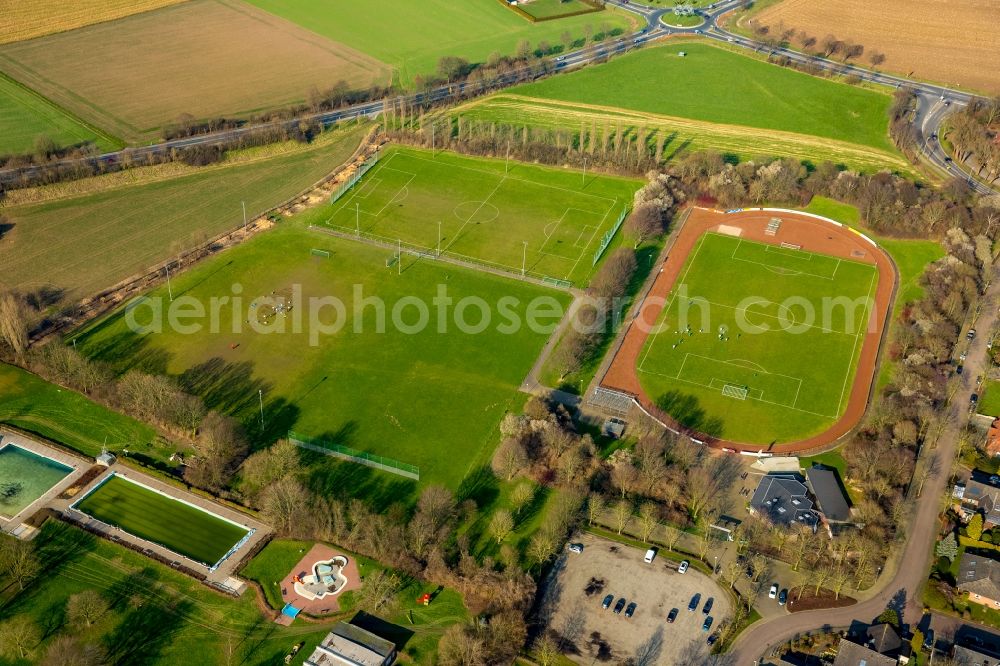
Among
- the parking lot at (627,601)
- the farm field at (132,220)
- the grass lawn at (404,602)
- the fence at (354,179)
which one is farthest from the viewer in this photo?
the fence at (354,179)

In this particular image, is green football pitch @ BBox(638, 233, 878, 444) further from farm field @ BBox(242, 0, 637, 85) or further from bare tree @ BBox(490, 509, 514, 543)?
farm field @ BBox(242, 0, 637, 85)

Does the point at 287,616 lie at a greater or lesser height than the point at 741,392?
lesser

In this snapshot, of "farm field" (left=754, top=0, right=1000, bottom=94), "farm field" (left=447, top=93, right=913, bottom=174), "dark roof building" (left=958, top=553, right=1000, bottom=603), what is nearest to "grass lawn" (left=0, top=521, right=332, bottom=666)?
"dark roof building" (left=958, top=553, right=1000, bottom=603)

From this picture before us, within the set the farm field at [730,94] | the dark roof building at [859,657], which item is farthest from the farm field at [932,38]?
the dark roof building at [859,657]

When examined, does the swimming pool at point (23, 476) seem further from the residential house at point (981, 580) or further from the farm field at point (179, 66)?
the residential house at point (981, 580)

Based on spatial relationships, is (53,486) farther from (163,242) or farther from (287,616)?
(163,242)

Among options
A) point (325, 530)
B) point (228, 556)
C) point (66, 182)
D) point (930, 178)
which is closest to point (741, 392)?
point (325, 530)
